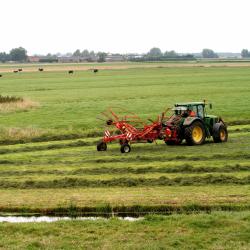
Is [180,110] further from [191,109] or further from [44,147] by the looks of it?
[44,147]

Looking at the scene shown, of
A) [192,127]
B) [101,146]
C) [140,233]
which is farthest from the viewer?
[192,127]

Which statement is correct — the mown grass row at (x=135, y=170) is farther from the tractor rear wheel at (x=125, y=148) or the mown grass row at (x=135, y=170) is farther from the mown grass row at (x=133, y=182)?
the tractor rear wheel at (x=125, y=148)

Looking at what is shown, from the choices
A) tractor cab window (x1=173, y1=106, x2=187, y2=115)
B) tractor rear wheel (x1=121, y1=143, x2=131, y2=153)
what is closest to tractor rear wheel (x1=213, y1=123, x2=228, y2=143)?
tractor cab window (x1=173, y1=106, x2=187, y2=115)

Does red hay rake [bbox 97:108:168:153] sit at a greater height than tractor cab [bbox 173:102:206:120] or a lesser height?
lesser

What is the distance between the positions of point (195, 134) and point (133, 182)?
29.4 ft

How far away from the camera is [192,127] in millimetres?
28547

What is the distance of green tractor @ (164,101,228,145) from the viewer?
28.5 m

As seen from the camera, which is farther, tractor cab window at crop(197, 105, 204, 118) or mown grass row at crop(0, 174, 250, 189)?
tractor cab window at crop(197, 105, 204, 118)

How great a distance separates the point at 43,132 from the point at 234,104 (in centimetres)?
1885

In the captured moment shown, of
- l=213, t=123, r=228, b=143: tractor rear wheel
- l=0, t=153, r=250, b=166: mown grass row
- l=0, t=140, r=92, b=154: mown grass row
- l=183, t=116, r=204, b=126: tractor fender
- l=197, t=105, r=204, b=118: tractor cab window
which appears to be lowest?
l=0, t=140, r=92, b=154: mown grass row

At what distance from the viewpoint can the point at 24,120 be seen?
3959 cm

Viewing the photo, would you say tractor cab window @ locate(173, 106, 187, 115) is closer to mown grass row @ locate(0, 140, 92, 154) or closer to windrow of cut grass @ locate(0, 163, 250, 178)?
mown grass row @ locate(0, 140, 92, 154)

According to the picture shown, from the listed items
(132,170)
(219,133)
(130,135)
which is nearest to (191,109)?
(219,133)

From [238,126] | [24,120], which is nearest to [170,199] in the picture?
[238,126]
